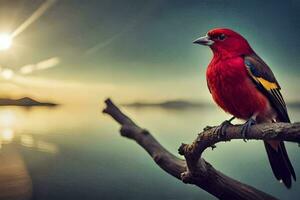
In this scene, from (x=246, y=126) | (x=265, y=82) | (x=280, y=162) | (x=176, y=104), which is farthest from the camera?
(x=176, y=104)

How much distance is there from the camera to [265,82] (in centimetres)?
229

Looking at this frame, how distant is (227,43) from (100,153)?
883mm

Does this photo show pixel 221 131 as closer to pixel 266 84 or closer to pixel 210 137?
pixel 210 137

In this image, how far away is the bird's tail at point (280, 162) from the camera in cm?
244

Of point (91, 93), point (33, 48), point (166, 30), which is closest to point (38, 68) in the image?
point (33, 48)

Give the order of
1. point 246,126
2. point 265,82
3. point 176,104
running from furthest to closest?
1. point 176,104
2. point 265,82
3. point 246,126

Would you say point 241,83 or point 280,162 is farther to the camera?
point 280,162

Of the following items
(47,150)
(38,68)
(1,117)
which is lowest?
(47,150)

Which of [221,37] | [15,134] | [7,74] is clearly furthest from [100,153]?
[221,37]

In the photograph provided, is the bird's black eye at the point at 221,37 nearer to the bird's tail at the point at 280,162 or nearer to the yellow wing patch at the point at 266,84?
the yellow wing patch at the point at 266,84

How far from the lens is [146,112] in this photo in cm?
276

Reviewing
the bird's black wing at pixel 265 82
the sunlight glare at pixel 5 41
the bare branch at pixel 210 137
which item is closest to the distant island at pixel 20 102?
the sunlight glare at pixel 5 41

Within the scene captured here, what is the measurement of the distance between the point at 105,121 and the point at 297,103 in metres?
0.97

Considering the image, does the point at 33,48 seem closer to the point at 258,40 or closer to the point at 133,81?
the point at 133,81
